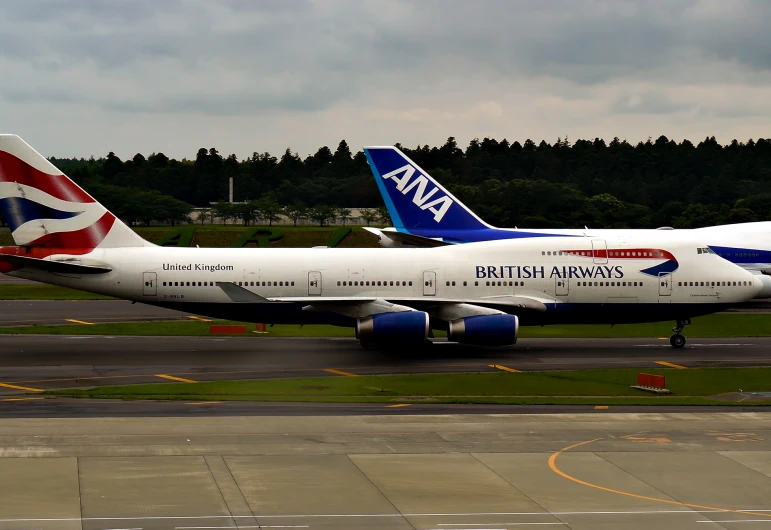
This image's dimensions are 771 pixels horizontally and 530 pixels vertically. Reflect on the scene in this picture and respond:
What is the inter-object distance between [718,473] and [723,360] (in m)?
21.2

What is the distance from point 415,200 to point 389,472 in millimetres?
39775

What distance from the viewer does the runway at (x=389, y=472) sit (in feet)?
70.4

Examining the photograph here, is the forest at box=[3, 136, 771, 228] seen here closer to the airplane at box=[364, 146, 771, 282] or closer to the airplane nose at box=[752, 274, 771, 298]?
the airplane at box=[364, 146, 771, 282]

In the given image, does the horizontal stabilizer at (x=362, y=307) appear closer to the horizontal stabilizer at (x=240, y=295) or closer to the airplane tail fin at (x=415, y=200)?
the horizontal stabilizer at (x=240, y=295)

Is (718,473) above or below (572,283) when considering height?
below

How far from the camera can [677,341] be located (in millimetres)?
50000

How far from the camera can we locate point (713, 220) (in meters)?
123

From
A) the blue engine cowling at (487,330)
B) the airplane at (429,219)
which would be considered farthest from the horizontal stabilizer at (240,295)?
the airplane at (429,219)

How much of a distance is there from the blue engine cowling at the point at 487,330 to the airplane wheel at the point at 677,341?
8.96 meters

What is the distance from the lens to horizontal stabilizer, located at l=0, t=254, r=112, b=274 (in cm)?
4591

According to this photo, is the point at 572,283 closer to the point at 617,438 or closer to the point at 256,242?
the point at 617,438

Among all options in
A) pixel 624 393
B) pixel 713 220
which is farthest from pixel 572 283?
pixel 713 220

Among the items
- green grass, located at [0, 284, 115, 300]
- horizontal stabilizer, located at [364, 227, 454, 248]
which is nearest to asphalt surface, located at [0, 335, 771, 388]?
horizontal stabilizer, located at [364, 227, 454, 248]

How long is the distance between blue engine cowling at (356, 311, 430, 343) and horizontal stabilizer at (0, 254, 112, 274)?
39.6 feet
